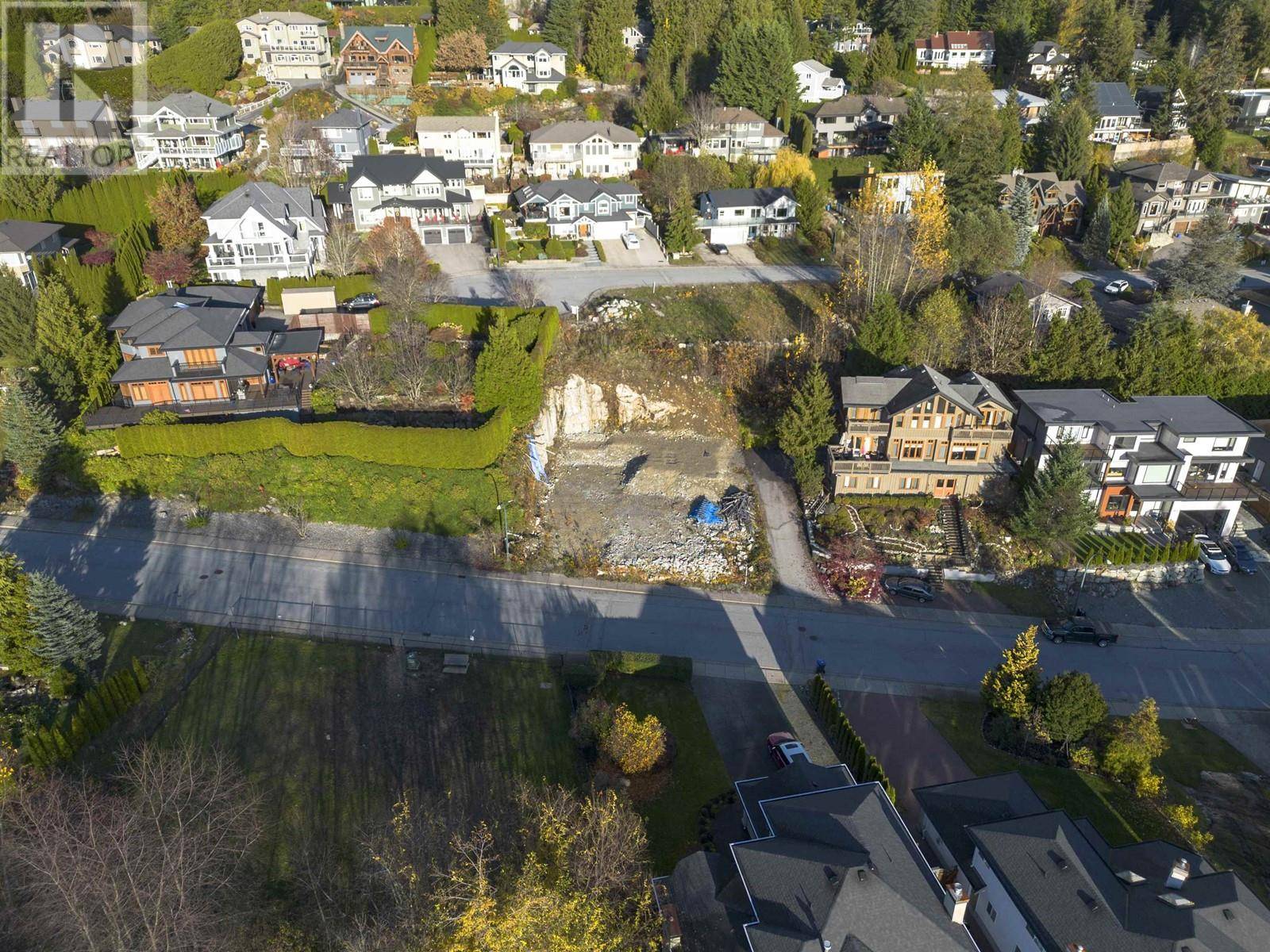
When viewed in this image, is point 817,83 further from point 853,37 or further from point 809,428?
point 809,428

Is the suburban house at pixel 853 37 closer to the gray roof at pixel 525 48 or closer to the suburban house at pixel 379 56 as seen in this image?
the gray roof at pixel 525 48

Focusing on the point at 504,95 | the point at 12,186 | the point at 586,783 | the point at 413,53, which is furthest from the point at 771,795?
the point at 413,53

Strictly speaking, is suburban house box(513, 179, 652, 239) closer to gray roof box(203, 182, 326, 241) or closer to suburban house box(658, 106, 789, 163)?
suburban house box(658, 106, 789, 163)

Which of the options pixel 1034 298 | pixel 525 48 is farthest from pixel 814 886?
pixel 525 48

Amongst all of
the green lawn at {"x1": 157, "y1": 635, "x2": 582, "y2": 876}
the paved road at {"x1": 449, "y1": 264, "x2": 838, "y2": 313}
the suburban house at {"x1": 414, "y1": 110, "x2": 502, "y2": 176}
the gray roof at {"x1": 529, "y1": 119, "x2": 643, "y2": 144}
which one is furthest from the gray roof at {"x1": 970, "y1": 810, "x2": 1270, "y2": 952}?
the suburban house at {"x1": 414, "y1": 110, "x2": 502, "y2": 176}

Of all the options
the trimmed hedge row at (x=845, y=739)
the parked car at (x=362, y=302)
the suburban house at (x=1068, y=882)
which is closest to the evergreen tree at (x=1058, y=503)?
the trimmed hedge row at (x=845, y=739)
